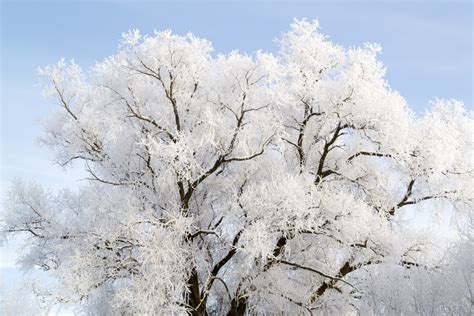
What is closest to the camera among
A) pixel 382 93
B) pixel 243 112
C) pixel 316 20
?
pixel 243 112

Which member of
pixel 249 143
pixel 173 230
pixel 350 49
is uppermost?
pixel 350 49

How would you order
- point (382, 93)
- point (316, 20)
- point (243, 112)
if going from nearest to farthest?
point (243, 112)
point (382, 93)
point (316, 20)

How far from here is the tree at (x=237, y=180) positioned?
1462cm

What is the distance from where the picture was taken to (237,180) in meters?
16.5

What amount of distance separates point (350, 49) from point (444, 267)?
255 inches

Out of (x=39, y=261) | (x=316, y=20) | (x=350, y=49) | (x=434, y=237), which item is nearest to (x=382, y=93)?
(x=350, y=49)

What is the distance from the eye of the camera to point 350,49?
56.0 ft

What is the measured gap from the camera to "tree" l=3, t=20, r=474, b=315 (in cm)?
1462

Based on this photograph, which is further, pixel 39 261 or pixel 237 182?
pixel 39 261

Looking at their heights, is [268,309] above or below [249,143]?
below

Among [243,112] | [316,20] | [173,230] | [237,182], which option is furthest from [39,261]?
[316,20]

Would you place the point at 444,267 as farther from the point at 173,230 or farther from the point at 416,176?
the point at 173,230

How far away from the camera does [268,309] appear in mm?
15852

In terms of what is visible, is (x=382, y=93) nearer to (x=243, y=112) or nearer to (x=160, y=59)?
(x=243, y=112)
